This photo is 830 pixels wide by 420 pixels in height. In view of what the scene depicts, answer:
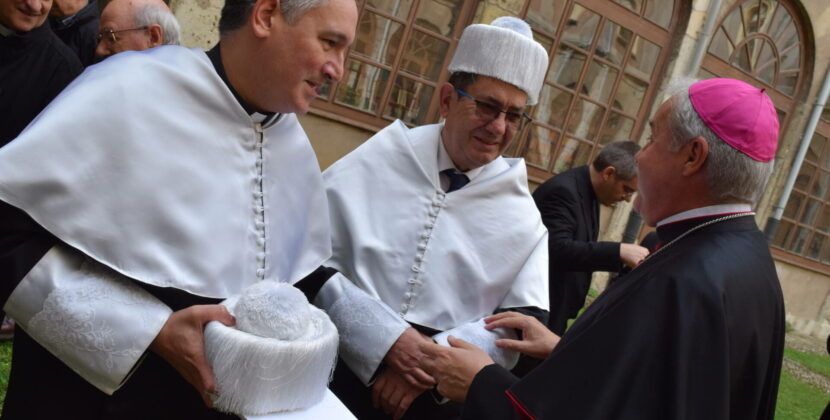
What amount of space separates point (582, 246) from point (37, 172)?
9.59ft

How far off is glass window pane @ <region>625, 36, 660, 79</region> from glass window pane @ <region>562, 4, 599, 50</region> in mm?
853

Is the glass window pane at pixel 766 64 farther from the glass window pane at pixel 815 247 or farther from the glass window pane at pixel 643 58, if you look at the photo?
the glass window pane at pixel 815 247

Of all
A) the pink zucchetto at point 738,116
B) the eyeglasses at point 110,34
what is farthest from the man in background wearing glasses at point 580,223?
the eyeglasses at point 110,34

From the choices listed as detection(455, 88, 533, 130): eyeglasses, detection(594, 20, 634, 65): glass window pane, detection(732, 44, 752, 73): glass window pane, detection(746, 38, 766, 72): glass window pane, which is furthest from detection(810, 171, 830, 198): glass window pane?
detection(455, 88, 533, 130): eyeglasses

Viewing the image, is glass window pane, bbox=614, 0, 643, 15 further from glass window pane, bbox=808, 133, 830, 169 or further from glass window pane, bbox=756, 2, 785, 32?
glass window pane, bbox=808, 133, 830, 169

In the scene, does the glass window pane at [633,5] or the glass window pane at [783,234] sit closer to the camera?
the glass window pane at [633,5]

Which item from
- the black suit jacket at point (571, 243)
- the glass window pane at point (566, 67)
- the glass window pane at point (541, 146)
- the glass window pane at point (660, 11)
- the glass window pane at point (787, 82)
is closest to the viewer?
the black suit jacket at point (571, 243)

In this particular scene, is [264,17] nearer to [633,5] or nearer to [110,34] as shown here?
[110,34]

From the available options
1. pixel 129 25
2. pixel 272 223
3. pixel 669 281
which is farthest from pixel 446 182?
pixel 129 25

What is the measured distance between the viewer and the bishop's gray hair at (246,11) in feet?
5.78

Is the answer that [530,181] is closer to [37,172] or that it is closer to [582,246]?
[582,246]

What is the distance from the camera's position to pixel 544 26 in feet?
26.7

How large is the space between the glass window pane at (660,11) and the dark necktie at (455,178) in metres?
7.48

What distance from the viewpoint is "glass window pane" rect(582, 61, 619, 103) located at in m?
9.00
